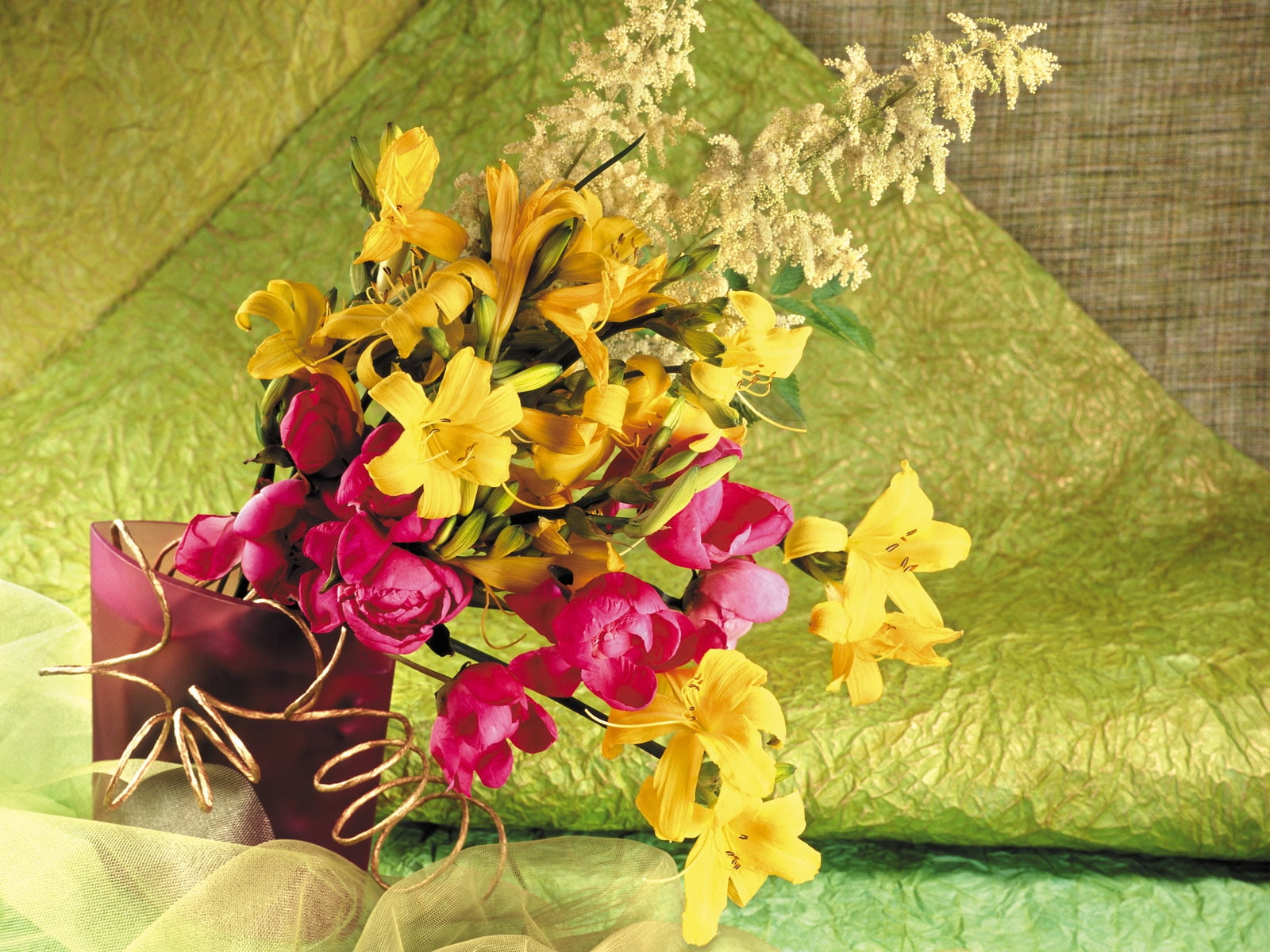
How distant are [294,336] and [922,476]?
2.99ft

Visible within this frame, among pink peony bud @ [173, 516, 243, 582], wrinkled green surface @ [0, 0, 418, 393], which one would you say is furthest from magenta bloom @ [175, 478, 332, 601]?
wrinkled green surface @ [0, 0, 418, 393]

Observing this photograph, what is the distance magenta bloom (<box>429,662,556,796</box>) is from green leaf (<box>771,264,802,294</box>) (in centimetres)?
21

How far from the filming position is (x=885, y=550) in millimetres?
394

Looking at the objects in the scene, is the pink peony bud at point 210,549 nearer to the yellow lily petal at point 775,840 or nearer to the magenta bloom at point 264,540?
the magenta bloom at point 264,540

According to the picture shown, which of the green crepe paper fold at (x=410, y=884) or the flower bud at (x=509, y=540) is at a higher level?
the flower bud at (x=509, y=540)

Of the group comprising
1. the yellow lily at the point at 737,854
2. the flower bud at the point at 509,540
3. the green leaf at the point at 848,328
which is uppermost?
the green leaf at the point at 848,328

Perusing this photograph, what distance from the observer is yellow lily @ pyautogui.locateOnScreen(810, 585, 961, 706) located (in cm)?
40

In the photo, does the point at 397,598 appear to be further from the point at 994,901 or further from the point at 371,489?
the point at 994,901

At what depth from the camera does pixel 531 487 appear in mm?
392

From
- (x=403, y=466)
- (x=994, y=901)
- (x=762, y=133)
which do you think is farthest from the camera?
(x=994, y=901)

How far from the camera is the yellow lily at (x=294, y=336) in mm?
385

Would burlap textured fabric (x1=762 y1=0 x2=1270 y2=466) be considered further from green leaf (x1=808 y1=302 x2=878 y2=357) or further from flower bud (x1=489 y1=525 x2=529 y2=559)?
flower bud (x1=489 y1=525 x2=529 y2=559)

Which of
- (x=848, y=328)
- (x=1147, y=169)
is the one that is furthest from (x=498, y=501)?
(x=1147, y=169)

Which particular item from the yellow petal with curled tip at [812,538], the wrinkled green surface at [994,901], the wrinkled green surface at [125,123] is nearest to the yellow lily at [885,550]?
the yellow petal with curled tip at [812,538]
